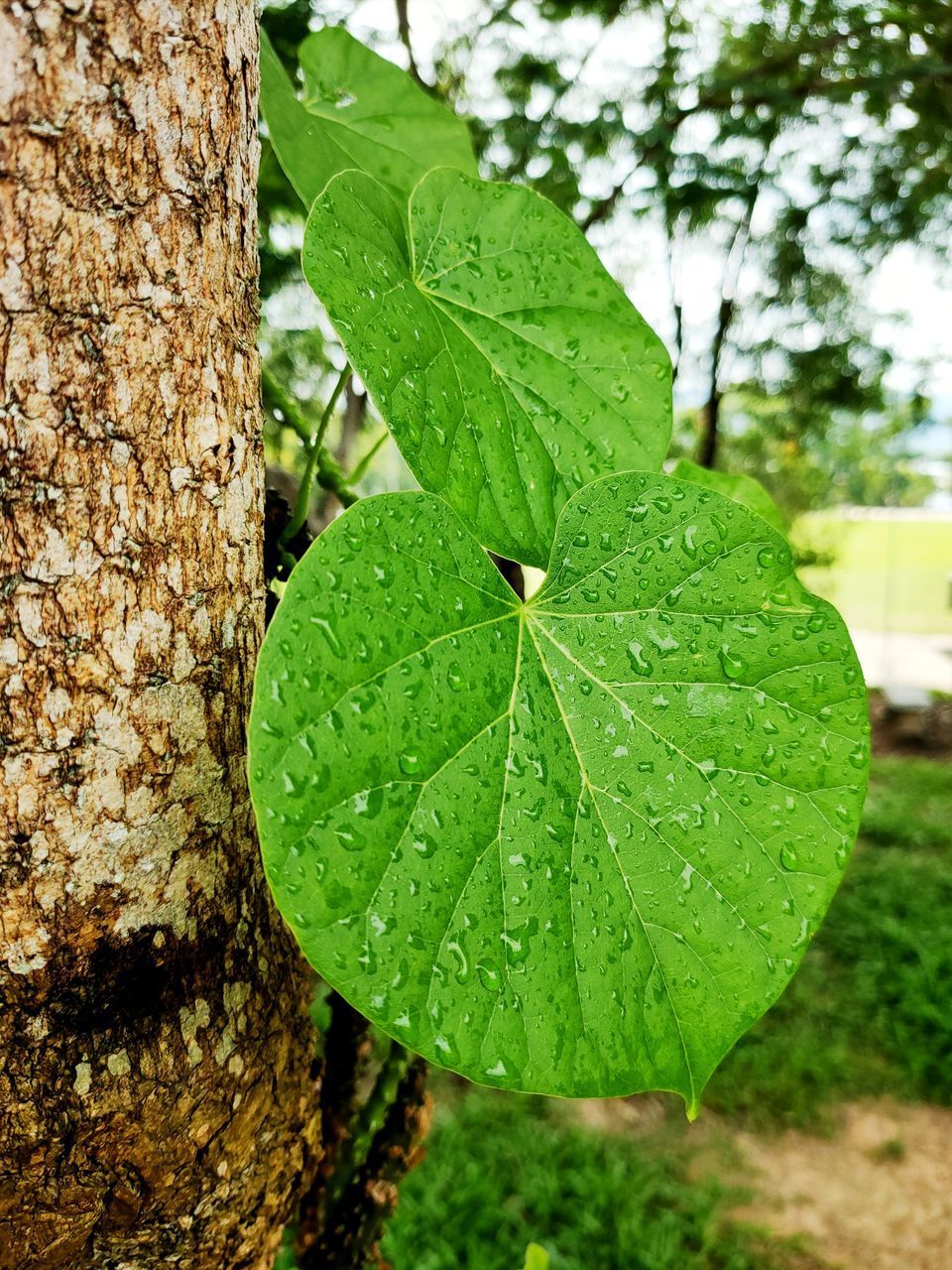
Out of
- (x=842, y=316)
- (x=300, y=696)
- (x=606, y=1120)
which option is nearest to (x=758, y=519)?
(x=300, y=696)

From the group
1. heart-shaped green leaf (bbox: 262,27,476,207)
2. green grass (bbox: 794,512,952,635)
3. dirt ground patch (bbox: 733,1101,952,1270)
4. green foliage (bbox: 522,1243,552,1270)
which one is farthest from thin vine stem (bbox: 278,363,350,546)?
green grass (bbox: 794,512,952,635)

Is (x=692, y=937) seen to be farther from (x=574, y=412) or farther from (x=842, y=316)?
(x=842, y=316)

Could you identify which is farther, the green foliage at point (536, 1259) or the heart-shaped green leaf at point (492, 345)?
the green foliage at point (536, 1259)

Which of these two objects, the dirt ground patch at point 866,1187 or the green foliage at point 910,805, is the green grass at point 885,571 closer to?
the green foliage at point 910,805

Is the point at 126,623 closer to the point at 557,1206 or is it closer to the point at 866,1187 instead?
the point at 557,1206

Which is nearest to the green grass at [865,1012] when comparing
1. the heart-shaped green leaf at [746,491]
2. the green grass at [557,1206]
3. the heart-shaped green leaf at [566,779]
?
the green grass at [557,1206]
